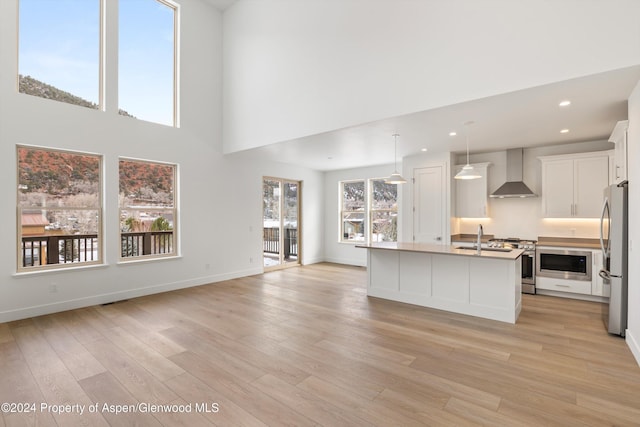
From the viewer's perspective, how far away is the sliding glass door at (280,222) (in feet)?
25.0

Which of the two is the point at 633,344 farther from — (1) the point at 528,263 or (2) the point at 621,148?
(1) the point at 528,263

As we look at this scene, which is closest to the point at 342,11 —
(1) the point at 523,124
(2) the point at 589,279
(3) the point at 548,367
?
(1) the point at 523,124

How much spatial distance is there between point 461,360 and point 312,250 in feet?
19.6

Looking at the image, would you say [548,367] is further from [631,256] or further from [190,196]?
[190,196]

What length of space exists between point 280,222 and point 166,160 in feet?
10.2

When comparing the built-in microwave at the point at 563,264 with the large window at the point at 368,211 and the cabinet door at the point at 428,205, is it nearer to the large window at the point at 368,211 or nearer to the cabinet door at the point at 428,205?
the cabinet door at the point at 428,205

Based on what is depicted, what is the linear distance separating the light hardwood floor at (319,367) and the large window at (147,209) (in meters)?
1.22

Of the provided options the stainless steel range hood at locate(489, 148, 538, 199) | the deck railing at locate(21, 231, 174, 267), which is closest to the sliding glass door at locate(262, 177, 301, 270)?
the deck railing at locate(21, 231, 174, 267)

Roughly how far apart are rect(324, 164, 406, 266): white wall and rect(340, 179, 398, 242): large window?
0.14 meters

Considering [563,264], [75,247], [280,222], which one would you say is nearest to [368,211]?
[280,222]

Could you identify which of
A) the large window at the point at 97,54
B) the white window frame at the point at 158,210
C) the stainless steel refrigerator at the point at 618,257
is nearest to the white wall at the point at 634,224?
the stainless steel refrigerator at the point at 618,257

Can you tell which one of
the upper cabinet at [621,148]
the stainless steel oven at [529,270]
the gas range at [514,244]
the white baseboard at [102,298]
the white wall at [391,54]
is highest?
the white wall at [391,54]

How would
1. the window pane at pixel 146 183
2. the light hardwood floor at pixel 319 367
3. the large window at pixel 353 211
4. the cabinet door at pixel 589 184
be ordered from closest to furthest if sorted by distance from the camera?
the light hardwood floor at pixel 319 367, the cabinet door at pixel 589 184, the window pane at pixel 146 183, the large window at pixel 353 211

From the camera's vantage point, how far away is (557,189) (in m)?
5.47
